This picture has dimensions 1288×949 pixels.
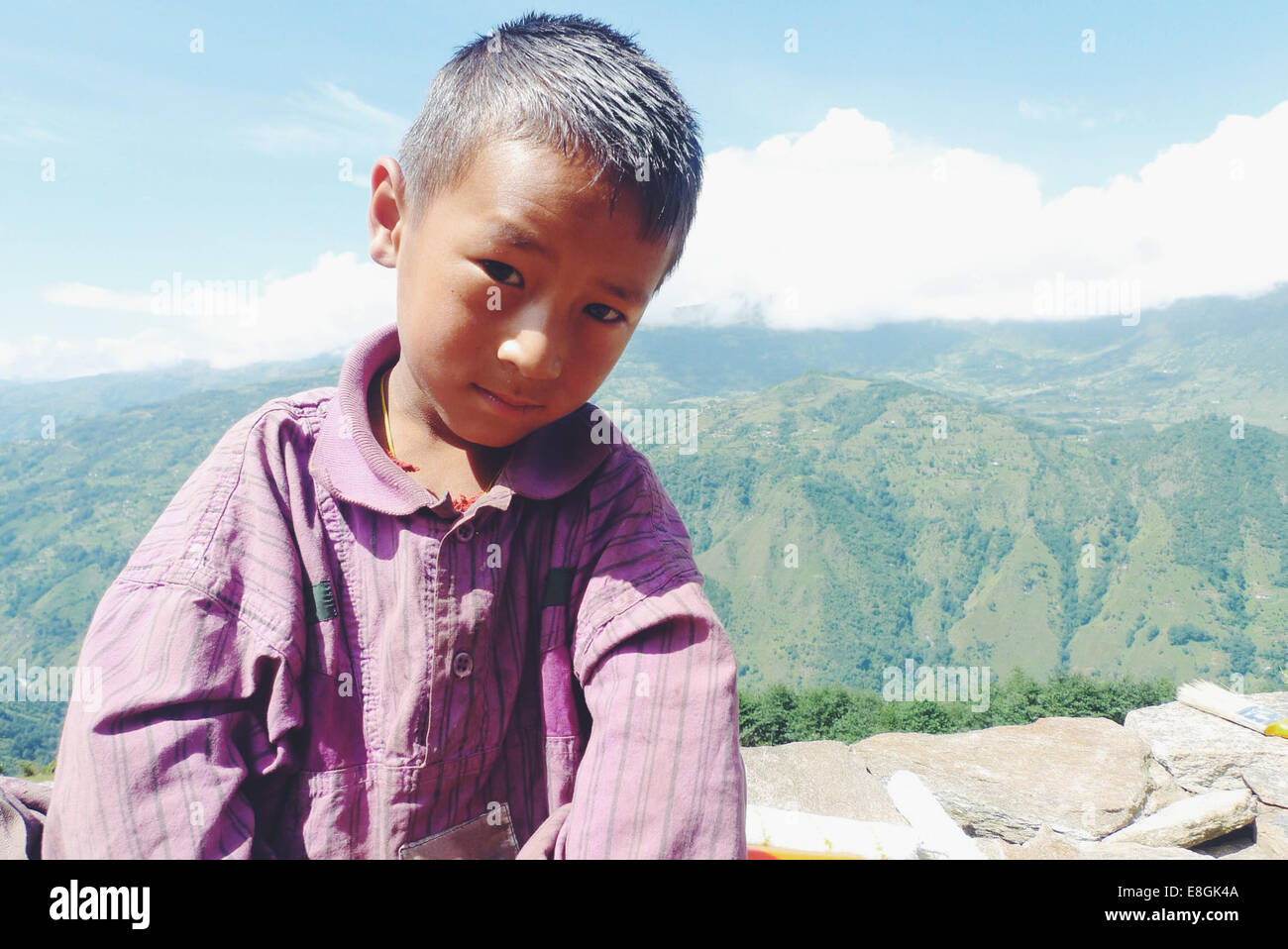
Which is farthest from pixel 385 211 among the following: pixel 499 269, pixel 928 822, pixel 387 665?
pixel 928 822

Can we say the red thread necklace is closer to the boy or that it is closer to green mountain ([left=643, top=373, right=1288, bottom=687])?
the boy

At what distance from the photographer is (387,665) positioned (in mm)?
1176

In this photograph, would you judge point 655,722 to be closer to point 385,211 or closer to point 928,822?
point 385,211

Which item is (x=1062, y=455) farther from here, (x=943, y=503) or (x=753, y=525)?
(x=753, y=525)

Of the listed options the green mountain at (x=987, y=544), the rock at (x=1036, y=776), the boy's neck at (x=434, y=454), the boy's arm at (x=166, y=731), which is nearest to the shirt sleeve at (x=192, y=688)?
the boy's arm at (x=166, y=731)

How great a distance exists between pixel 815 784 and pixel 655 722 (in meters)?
2.79

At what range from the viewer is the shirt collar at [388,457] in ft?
3.91

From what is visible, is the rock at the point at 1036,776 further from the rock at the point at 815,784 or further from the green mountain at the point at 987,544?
the green mountain at the point at 987,544

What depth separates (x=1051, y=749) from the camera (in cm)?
478

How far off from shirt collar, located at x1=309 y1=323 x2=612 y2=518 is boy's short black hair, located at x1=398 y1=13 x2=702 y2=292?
27 centimetres

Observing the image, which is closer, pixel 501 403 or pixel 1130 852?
pixel 501 403

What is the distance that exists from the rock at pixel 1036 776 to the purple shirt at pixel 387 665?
370 centimetres
